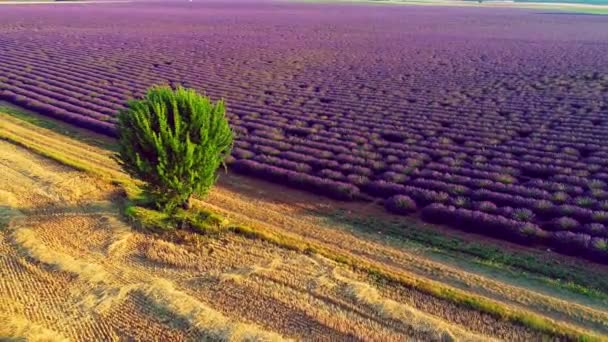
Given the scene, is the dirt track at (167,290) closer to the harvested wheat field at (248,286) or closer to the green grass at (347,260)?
the harvested wheat field at (248,286)

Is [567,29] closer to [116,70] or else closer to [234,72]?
[234,72]

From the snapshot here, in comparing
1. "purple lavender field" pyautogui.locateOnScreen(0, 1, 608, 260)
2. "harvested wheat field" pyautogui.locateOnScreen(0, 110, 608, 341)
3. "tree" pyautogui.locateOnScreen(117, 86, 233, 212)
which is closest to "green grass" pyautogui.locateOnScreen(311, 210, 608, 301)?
"harvested wheat field" pyautogui.locateOnScreen(0, 110, 608, 341)

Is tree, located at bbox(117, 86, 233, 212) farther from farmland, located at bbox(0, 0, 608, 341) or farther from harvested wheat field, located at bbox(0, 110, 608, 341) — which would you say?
harvested wheat field, located at bbox(0, 110, 608, 341)

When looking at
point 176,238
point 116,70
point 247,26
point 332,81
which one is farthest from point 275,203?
point 247,26

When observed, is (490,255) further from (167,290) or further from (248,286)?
(167,290)

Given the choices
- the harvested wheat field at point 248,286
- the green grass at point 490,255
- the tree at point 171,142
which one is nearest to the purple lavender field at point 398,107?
the green grass at point 490,255

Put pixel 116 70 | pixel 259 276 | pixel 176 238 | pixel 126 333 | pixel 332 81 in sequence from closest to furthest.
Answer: pixel 126 333 → pixel 259 276 → pixel 176 238 → pixel 332 81 → pixel 116 70

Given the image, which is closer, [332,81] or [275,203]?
[275,203]
